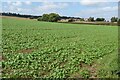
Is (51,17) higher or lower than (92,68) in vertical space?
higher

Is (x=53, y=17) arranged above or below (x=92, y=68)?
above

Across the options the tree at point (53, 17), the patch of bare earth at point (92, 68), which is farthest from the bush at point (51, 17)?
the patch of bare earth at point (92, 68)

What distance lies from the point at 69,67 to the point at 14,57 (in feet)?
9.74

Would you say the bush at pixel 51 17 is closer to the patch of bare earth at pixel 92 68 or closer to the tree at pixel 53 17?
the tree at pixel 53 17

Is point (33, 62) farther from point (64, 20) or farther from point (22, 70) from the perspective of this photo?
point (64, 20)

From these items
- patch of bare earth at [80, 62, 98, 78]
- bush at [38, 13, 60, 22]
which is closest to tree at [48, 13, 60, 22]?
bush at [38, 13, 60, 22]

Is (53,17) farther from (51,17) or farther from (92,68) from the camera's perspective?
(92,68)

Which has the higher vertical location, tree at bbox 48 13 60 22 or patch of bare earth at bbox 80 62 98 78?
tree at bbox 48 13 60 22

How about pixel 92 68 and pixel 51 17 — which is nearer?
pixel 92 68

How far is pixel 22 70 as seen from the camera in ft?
33.9

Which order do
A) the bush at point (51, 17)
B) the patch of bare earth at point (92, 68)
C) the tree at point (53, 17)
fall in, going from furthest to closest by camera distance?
the bush at point (51, 17)
the tree at point (53, 17)
the patch of bare earth at point (92, 68)

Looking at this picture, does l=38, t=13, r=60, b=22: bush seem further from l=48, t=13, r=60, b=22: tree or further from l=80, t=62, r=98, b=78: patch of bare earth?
l=80, t=62, r=98, b=78: patch of bare earth

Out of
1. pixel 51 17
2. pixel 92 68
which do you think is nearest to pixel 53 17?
pixel 51 17

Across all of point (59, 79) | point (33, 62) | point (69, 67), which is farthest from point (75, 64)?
point (59, 79)
